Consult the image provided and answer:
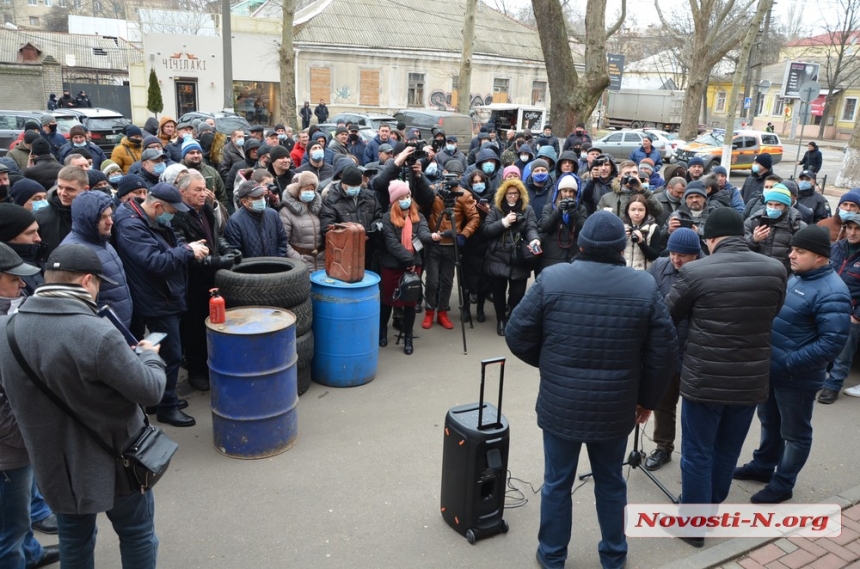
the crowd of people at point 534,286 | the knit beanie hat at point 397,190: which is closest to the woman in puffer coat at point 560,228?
the crowd of people at point 534,286

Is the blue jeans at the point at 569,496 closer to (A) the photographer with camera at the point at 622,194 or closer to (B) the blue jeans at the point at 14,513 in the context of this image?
(B) the blue jeans at the point at 14,513

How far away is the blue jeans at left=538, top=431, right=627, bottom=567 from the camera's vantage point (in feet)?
11.9

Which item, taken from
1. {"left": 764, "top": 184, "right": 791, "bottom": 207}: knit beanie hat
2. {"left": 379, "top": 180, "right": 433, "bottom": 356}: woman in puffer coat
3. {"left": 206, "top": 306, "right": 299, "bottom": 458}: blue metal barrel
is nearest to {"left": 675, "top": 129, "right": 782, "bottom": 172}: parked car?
{"left": 764, "top": 184, "right": 791, "bottom": 207}: knit beanie hat

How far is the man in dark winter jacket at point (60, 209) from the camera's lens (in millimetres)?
5203

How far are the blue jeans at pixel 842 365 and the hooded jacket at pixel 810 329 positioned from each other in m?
2.73

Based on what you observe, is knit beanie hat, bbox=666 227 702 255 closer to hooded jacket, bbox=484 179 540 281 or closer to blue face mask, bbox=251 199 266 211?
hooded jacket, bbox=484 179 540 281

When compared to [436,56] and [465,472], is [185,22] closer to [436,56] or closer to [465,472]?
[436,56]

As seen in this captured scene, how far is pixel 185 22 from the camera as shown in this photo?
4800cm

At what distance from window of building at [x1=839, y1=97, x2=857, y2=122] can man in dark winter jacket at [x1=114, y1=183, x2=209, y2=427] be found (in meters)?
57.0

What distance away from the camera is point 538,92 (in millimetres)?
44781

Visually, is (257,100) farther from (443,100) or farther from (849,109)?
(849,109)

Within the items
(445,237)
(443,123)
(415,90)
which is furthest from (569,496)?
(415,90)

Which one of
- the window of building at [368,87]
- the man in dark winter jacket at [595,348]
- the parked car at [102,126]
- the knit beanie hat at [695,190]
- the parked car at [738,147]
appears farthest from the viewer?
the window of building at [368,87]

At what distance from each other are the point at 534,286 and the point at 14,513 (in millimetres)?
2952
